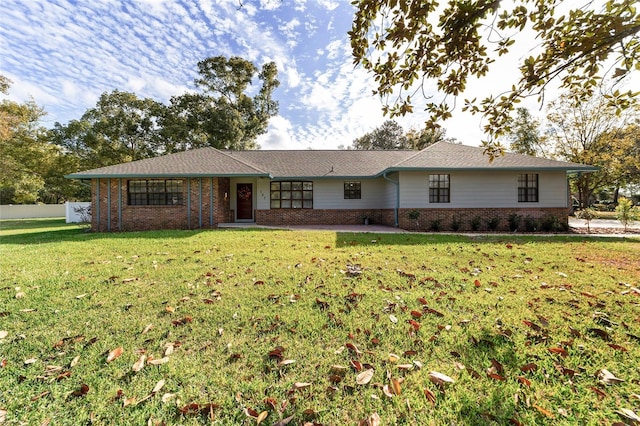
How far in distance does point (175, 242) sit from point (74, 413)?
7.02 metres

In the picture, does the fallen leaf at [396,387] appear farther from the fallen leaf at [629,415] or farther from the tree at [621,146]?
the tree at [621,146]

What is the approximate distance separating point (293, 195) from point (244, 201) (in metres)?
2.94

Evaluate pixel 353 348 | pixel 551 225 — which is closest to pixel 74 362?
pixel 353 348

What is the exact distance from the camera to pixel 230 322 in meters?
3.20

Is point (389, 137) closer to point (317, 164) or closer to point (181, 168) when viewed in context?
point (317, 164)

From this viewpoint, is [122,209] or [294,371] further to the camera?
[122,209]

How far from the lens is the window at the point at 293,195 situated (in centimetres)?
1549

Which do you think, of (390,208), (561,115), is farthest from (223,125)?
(561,115)

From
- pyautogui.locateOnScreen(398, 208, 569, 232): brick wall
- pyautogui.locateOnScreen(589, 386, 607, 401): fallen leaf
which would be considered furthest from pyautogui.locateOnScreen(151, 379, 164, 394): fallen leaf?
pyautogui.locateOnScreen(398, 208, 569, 232): brick wall

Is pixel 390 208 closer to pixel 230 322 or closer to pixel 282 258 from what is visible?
pixel 282 258

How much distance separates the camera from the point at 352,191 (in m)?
15.8

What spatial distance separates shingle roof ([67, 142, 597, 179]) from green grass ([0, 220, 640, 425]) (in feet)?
26.1

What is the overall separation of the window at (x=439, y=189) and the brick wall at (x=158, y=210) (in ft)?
A: 34.8

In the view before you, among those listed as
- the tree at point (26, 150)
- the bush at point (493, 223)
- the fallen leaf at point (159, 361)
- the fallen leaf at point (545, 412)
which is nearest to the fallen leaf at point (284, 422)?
the fallen leaf at point (159, 361)
